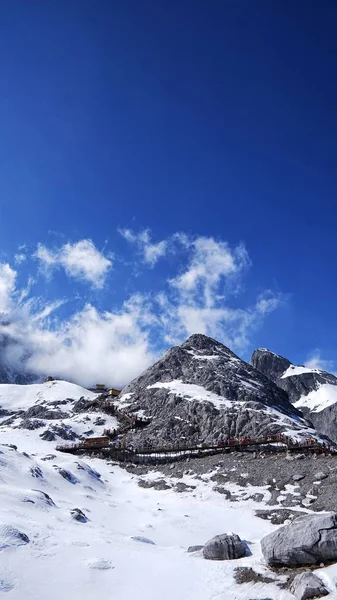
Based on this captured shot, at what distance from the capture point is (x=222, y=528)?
31.3 metres

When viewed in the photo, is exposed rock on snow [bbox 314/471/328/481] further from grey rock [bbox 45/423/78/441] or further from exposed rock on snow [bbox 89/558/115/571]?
grey rock [bbox 45/423/78/441]

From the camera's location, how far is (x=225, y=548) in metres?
19.5

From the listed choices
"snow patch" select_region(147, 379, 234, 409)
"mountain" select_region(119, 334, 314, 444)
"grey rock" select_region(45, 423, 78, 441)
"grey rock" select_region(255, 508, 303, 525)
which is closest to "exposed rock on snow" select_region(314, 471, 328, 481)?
"grey rock" select_region(255, 508, 303, 525)

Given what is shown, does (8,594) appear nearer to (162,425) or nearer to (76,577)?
(76,577)

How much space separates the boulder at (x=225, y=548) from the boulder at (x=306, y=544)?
1612 mm

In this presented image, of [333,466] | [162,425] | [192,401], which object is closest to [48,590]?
[333,466]

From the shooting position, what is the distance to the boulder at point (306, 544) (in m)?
16.5

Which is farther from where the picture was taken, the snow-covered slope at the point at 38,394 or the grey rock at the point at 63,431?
the snow-covered slope at the point at 38,394

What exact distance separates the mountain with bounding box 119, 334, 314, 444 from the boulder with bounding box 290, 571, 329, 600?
59.7 metres

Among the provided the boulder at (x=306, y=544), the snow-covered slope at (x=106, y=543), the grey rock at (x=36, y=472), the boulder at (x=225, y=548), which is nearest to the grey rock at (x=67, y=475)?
the snow-covered slope at (x=106, y=543)

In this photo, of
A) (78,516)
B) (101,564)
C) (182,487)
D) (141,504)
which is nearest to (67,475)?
(141,504)

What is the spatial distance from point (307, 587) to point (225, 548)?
613 cm

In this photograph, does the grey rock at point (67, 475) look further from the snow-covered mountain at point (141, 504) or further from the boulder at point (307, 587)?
the boulder at point (307, 587)

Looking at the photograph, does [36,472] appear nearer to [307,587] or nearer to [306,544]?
[306,544]
